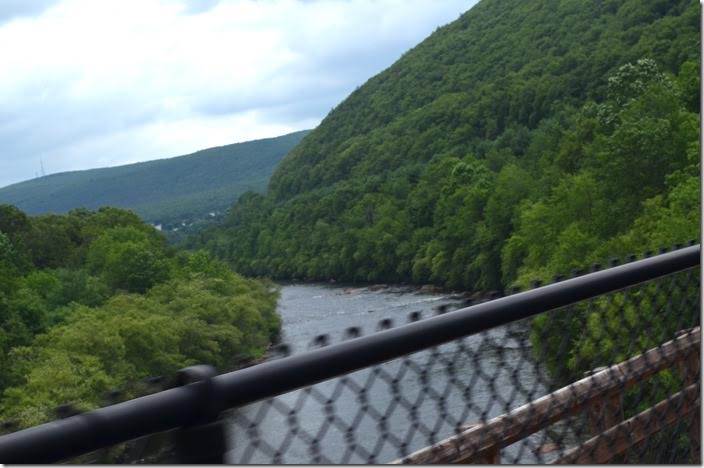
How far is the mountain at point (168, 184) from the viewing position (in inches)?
5669

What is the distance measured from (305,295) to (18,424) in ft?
213

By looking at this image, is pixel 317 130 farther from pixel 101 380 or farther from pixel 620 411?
pixel 620 411

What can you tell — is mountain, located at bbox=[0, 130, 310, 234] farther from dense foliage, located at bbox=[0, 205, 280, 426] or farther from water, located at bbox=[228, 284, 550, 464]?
water, located at bbox=[228, 284, 550, 464]

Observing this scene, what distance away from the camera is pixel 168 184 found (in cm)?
15475

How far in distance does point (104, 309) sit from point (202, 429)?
46098mm

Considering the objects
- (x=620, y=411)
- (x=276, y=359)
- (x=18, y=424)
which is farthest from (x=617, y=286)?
(x=18, y=424)

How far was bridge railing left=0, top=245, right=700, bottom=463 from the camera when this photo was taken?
5.67 feet

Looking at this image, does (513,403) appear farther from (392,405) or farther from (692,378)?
(692,378)

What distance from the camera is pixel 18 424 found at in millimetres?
1722

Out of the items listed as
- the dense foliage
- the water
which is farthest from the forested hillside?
the water

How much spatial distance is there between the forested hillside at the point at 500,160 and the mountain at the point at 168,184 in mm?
26696

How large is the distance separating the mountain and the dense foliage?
229 feet

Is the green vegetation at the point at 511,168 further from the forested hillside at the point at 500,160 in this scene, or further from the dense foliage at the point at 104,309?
Result: the dense foliage at the point at 104,309

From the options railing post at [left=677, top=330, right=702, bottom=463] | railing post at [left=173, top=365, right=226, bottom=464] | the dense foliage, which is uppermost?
railing post at [left=173, top=365, right=226, bottom=464]
